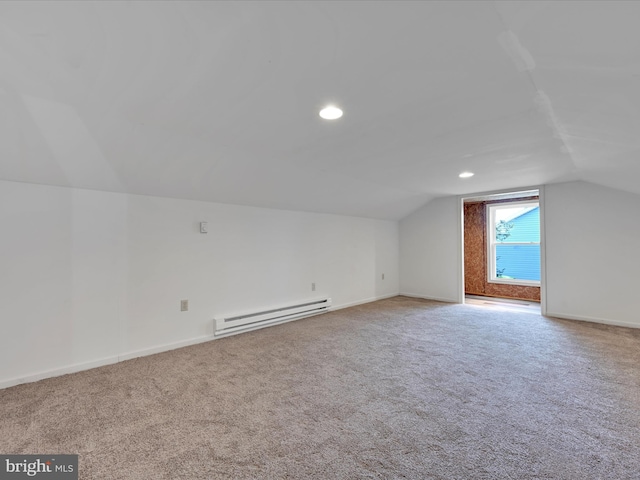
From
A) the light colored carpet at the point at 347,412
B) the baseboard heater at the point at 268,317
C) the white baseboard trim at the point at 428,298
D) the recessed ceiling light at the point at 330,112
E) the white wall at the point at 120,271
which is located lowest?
the light colored carpet at the point at 347,412

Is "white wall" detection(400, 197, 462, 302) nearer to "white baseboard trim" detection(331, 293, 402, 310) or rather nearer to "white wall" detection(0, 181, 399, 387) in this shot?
"white baseboard trim" detection(331, 293, 402, 310)

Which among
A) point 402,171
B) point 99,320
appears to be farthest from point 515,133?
point 99,320

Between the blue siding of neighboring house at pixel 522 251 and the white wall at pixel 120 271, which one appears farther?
the blue siding of neighboring house at pixel 522 251

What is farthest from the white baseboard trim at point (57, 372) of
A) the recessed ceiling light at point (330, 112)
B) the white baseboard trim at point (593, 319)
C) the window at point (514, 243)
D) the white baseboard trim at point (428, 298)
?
the window at point (514, 243)

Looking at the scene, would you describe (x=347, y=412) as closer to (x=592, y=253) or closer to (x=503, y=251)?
(x=592, y=253)

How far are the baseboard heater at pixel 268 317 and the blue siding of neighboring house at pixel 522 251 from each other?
4269 millimetres

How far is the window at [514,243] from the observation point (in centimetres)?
604

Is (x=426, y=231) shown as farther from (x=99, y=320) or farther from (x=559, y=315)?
(x=99, y=320)

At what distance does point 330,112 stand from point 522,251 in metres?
6.09

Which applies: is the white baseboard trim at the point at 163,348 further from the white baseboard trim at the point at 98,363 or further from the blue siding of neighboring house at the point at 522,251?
the blue siding of neighboring house at the point at 522,251

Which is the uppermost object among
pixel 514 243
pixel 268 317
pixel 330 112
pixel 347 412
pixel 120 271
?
pixel 330 112

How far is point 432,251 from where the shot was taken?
5.78 m

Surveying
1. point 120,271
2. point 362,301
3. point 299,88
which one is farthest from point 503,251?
point 120,271

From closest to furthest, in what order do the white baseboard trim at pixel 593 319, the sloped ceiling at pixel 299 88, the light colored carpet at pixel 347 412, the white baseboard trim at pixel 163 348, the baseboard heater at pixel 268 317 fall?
1. the sloped ceiling at pixel 299 88
2. the light colored carpet at pixel 347 412
3. the white baseboard trim at pixel 163 348
4. the baseboard heater at pixel 268 317
5. the white baseboard trim at pixel 593 319
